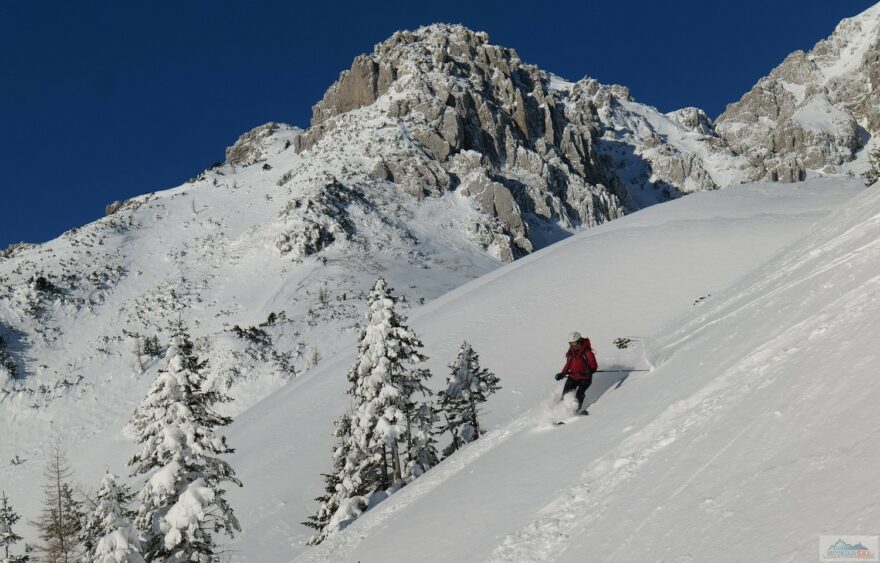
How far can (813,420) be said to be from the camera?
6.48 m

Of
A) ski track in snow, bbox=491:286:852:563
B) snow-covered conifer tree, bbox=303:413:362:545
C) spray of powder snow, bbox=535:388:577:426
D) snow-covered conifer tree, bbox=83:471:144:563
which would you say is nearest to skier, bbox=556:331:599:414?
spray of powder snow, bbox=535:388:577:426

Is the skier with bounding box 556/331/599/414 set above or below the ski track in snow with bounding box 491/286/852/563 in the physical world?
above

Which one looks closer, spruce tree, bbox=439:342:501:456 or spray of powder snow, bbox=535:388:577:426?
spray of powder snow, bbox=535:388:577:426

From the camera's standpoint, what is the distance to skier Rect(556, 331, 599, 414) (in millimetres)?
13234

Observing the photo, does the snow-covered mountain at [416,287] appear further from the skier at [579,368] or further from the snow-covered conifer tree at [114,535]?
the snow-covered conifer tree at [114,535]

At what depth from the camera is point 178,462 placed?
1742 centimetres

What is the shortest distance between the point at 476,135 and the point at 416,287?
71.4 metres

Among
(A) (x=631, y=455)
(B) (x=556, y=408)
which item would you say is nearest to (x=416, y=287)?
(B) (x=556, y=408)

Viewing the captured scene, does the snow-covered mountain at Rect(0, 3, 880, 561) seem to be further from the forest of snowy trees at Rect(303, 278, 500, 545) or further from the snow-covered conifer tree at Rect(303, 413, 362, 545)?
the forest of snowy trees at Rect(303, 278, 500, 545)

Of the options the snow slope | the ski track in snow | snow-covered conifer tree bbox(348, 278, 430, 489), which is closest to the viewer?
the ski track in snow

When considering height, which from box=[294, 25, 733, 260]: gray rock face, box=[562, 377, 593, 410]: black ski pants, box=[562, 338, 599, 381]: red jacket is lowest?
box=[562, 377, 593, 410]: black ski pants

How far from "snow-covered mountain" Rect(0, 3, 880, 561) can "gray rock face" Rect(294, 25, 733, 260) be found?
676 mm

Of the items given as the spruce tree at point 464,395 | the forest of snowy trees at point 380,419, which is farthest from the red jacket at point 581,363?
the spruce tree at point 464,395

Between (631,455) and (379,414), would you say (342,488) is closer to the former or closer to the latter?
(379,414)
